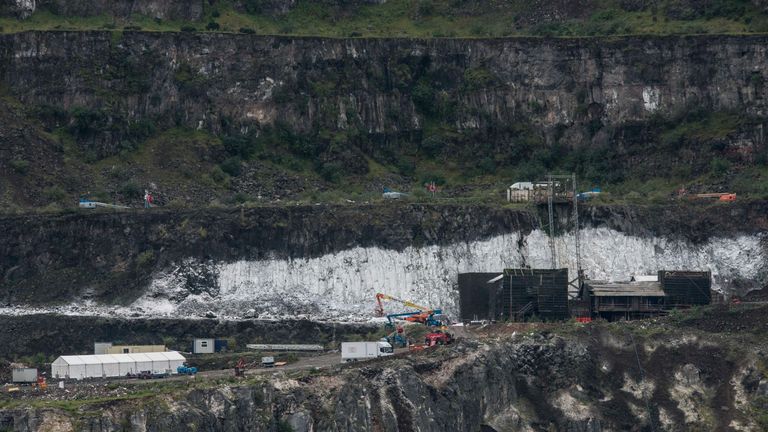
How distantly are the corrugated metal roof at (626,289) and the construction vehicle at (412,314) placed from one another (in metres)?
9.00

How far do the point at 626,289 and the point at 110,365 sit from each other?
103 ft

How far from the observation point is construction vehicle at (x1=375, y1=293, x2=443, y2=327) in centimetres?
15025

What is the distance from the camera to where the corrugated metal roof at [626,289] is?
149875 millimetres

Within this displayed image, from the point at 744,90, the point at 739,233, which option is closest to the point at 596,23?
the point at 744,90

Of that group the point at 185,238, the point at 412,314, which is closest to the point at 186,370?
the point at 185,238

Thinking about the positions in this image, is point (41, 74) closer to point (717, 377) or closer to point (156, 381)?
point (156, 381)

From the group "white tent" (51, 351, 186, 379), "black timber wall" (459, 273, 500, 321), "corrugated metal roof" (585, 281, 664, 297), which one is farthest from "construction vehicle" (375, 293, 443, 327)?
"white tent" (51, 351, 186, 379)

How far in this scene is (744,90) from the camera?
170 m

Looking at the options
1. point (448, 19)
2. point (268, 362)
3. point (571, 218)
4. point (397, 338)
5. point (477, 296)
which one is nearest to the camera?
point (268, 362)

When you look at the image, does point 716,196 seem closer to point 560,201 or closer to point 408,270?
point 560,201

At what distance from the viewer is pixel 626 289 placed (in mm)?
150750

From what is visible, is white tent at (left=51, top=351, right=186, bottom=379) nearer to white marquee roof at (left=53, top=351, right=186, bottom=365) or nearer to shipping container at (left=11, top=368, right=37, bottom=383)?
white marquee roof at (left=53, top=351, right=186, bottom=365)

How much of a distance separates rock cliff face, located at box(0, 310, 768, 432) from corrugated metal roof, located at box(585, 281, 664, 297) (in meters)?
5.81

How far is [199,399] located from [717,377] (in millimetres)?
28758
